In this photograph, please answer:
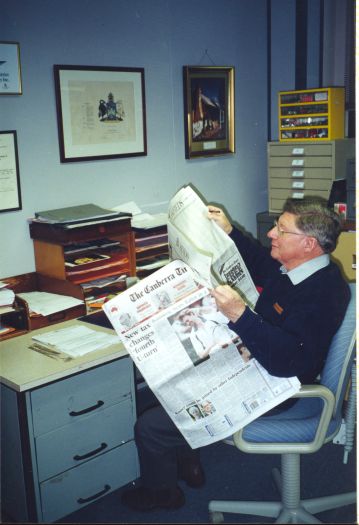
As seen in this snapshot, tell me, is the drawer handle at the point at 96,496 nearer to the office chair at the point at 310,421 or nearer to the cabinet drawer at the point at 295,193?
the office chair at the point at 310,421

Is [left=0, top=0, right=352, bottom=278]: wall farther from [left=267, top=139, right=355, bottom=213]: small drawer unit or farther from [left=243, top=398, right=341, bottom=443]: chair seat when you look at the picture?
[left=243, top=398, right=341, bottom=443]: chair seat

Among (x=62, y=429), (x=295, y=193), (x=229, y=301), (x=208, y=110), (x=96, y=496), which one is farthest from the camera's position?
(x=295, y=193)

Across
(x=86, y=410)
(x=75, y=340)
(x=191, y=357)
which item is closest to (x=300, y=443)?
(x=191, y=357)

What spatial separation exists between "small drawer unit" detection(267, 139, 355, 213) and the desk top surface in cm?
166

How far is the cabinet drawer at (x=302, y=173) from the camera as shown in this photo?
319 cm

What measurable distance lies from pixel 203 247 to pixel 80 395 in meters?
0.74

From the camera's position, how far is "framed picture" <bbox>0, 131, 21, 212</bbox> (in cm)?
236

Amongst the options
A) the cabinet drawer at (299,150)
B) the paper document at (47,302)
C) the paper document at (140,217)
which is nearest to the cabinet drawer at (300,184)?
the cabinet drawer at (299,150)

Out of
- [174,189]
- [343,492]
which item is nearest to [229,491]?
[343,492]

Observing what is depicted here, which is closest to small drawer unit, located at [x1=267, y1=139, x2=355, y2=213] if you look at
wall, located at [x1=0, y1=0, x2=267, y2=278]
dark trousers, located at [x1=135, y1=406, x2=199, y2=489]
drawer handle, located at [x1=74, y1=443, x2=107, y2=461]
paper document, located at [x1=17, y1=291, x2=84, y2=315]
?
wall, located at [x1=0, y1=0, x2=267, y2=278]

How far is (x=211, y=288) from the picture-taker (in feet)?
5.30

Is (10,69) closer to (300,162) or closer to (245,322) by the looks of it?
(245,322)

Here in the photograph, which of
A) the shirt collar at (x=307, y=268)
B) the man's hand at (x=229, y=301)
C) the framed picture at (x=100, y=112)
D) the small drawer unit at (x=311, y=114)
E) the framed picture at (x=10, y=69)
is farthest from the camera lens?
the small drawer unit at (x=311, y=114)

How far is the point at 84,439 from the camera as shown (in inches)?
80.4
